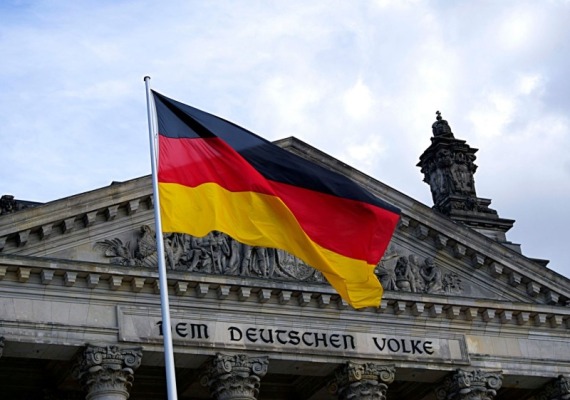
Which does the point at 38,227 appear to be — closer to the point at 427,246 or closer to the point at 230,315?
the point at 230,315

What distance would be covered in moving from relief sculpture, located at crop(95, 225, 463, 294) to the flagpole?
1112 cm

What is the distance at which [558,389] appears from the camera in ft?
136

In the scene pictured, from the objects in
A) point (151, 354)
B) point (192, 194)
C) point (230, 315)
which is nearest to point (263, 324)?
point (230, 315)

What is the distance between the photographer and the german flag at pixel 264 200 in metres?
25.9

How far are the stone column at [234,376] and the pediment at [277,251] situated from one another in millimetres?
2505

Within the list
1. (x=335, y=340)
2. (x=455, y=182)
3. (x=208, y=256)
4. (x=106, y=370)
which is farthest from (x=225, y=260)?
(x=455, y=182)

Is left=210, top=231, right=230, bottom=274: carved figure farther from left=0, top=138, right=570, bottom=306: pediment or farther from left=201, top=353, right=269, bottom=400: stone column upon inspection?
left=201, top=353, right=269, bottom=400: stone column

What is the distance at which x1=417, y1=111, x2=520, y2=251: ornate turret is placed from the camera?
45031 mm

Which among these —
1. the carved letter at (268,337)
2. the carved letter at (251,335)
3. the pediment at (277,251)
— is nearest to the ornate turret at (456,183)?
the pediment at (277,251)

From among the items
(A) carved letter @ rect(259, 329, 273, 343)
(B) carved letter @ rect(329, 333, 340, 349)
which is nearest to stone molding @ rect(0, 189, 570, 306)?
(B) carved letter @ rect(329, 333, 340, 349)

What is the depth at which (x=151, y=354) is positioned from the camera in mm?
36125

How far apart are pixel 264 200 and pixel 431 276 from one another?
49.9 feet

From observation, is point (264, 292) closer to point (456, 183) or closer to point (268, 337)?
point (268, 337)

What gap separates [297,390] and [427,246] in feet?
19.9
